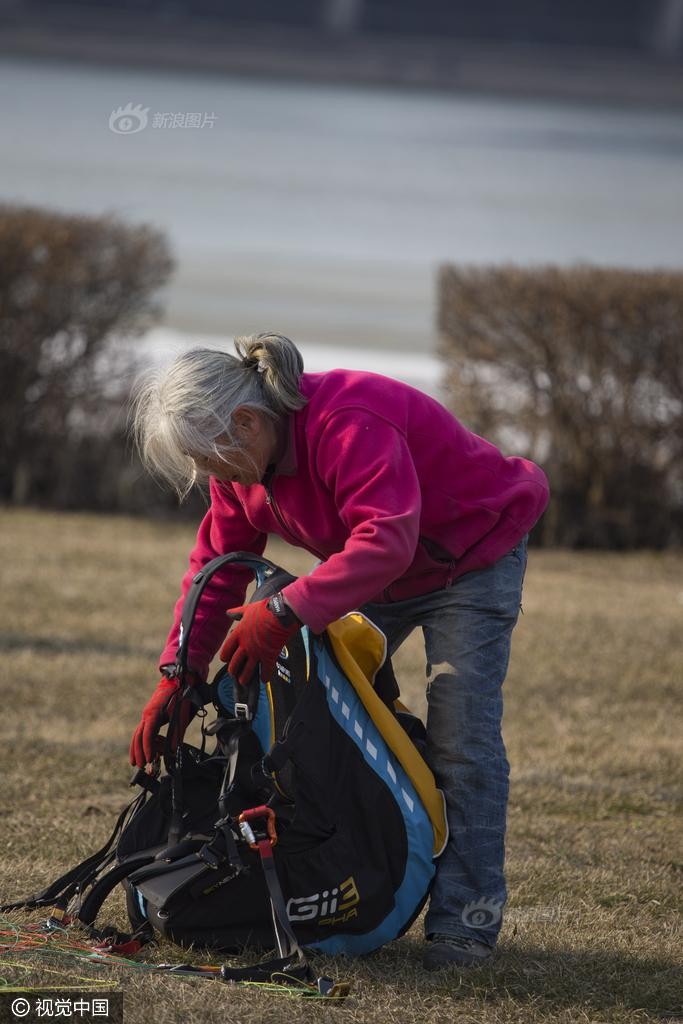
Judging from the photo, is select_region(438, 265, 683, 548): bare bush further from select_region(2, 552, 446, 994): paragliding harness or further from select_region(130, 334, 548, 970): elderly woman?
select_region(2, 552, 446, 994): paragliding harness

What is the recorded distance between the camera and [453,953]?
10.1 ft

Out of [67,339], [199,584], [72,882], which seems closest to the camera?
[199,584]

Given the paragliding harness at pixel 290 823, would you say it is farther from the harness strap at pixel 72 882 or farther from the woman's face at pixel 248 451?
the woman's face at pixel 248 451

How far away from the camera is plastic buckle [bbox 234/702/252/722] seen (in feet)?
9.82

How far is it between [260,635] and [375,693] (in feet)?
1.33

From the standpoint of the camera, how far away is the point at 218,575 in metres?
3.29

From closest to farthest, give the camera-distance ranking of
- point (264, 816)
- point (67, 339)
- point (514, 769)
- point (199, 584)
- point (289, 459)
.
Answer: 1. point (264, 816)
2. point (289, 459)
3. point (199, 584)
4. point (514, 769)
5. point (67, 339)

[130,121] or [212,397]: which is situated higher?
[130,121]

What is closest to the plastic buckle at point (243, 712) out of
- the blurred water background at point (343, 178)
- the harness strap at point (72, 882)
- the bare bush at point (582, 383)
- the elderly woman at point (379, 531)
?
the elderly woman at point (379, 531)

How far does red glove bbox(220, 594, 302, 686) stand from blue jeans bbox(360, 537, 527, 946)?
1.48ft

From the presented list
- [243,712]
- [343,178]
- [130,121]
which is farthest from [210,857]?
[343,178]

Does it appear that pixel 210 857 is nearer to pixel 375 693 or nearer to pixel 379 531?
pixel 375 693

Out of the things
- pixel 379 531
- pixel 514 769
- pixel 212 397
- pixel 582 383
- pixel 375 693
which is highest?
pixel 582 383

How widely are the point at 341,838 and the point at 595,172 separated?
1958 cm
